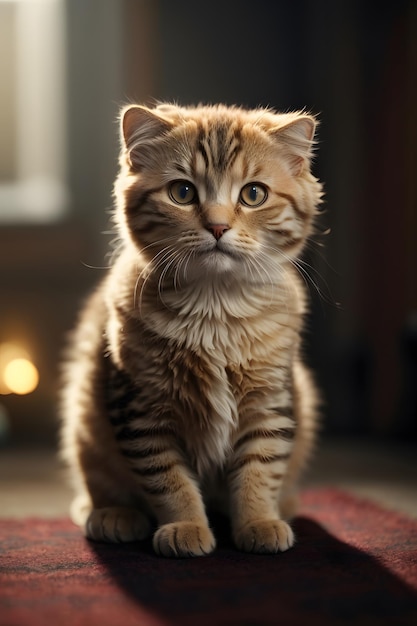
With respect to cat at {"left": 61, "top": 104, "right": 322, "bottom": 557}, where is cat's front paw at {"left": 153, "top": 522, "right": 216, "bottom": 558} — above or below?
below

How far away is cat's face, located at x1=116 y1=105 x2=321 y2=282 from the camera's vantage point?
1340 mm

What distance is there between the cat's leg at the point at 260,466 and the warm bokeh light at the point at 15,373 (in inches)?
65.5

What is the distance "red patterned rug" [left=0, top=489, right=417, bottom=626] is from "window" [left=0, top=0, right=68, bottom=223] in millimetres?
1851

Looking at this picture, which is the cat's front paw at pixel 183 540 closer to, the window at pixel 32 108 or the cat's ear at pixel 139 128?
the cat's ear at pixel 139 128

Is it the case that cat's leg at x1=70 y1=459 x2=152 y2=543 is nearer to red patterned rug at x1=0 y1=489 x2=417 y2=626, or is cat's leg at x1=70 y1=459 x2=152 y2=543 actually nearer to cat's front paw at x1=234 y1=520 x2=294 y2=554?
red patterned rug at x1=0 y1=489 x2=417 y2=626

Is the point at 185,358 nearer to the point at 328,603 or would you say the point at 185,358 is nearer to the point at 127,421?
the point at 127,421

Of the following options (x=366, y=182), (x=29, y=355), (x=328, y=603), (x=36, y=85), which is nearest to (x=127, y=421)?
(x=328, y=603)

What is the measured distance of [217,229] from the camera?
1306 millimetres

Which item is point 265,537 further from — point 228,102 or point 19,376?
point 228,102

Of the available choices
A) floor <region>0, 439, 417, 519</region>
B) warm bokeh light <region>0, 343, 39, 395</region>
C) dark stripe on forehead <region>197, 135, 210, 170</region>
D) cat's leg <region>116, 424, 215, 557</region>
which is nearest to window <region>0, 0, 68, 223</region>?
warm bokeh light <region>0, 343, 39, 395</region>

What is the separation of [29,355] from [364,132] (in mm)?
1543

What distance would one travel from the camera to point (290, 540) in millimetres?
1332

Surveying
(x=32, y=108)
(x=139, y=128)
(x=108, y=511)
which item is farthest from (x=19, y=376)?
(x=139, y=128)

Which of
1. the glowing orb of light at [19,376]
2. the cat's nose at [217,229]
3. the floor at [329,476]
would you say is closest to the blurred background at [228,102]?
the glowing orb of light at [19,376]
